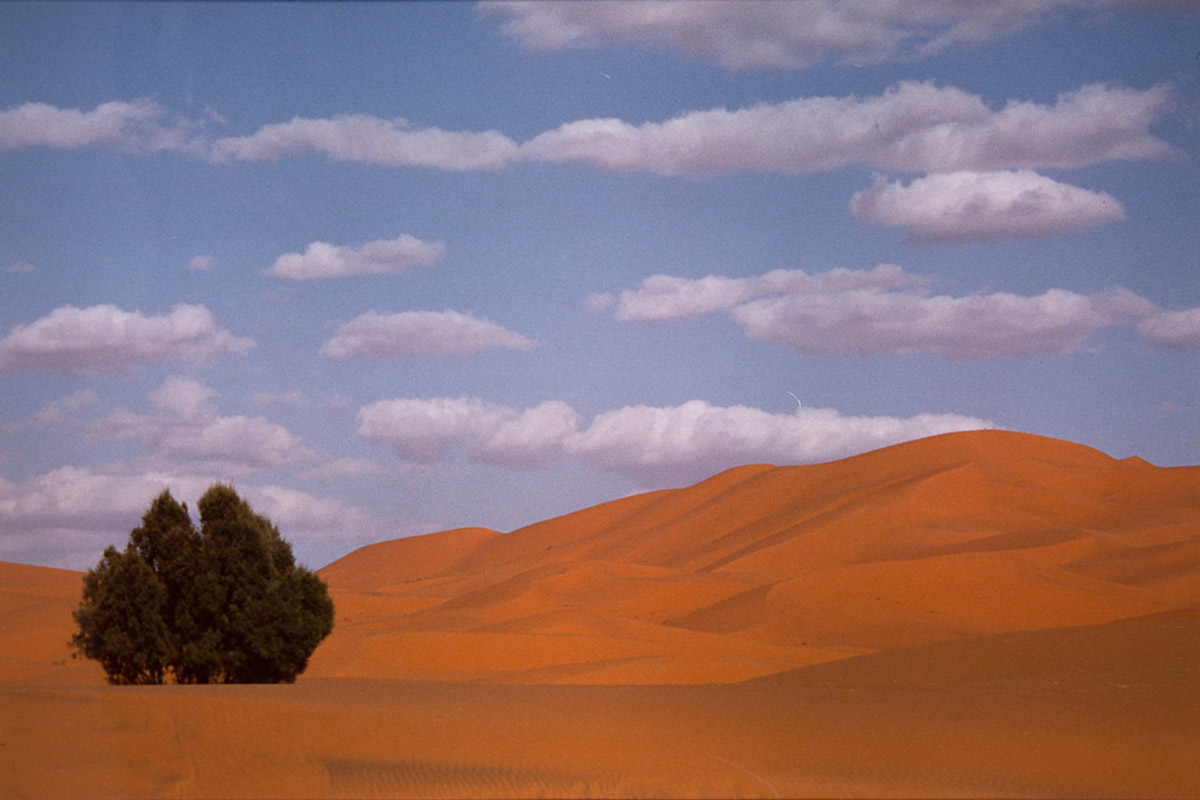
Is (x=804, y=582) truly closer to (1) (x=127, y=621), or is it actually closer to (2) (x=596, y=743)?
(1) (x=127, y=621)

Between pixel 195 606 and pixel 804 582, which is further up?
pixel 195 606

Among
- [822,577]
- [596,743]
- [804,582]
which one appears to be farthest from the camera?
[822,577]

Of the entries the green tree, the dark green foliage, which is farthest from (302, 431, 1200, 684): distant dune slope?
the green tree

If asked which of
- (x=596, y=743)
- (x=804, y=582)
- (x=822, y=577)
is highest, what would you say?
(x=822, y=577)

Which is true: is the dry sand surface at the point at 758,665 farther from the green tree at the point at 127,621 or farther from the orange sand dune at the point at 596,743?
the green tree at the point at 127,621

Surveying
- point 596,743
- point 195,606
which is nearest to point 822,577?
point 195,606

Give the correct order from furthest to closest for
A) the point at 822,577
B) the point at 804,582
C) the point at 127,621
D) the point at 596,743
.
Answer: the point at 822,577, the point at 804,582, the point at 127,621, the point at 596,743

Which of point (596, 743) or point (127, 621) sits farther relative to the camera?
point (127, 621)

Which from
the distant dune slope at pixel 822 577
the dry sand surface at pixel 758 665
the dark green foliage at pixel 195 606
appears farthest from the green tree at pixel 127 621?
the distant dune slope at pixel 822 577

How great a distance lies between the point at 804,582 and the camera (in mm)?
38312

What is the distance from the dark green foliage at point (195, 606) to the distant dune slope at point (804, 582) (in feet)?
24.2

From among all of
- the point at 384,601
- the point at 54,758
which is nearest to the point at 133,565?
the point at 54,758

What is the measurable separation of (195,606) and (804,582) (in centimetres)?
2204

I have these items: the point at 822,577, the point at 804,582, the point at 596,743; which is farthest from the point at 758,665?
the point at 596,743
